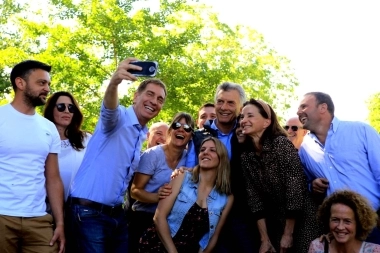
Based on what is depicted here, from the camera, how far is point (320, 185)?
227 inches

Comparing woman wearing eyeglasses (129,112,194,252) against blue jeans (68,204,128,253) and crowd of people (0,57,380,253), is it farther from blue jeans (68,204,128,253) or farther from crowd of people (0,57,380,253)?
blue jeans (68,204,128,253)

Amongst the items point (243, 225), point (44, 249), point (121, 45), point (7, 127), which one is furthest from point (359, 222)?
point (121, 45)

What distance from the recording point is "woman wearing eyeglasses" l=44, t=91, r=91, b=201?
19.7 feet

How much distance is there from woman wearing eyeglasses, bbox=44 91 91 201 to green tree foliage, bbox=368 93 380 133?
3521 centimetres

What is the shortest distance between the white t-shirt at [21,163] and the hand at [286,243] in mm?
2316

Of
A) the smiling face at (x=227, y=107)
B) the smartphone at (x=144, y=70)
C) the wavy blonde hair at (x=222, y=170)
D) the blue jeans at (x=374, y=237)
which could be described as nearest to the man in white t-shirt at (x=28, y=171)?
the smartphone at (x=144, y=70)

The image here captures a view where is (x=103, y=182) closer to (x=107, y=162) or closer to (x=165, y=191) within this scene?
(x=107, y=162)

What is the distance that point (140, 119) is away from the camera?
546 cm

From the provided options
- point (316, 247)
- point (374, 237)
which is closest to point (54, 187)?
point (316, 247)

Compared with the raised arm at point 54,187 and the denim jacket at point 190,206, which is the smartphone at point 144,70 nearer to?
the raised arm at point 54,187

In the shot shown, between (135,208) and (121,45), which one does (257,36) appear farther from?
(135,208)

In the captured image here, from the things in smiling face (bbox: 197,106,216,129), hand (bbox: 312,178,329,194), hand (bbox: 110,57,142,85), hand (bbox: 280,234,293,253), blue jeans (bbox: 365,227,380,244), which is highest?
hand (bbox: 110,57,142,85)

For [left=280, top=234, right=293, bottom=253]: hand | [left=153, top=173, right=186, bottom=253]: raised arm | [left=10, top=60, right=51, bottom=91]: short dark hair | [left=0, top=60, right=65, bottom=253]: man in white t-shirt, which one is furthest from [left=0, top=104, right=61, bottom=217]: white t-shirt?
[left=280, top=234, right=293, bottom=253]: hand

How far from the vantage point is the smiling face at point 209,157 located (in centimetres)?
602
